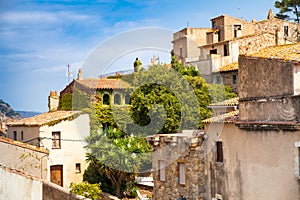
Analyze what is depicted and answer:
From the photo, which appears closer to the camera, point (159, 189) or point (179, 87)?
point (159, 189)

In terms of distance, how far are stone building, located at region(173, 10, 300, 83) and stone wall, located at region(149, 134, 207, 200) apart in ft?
70.8

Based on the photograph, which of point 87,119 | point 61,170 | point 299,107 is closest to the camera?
point 299,107

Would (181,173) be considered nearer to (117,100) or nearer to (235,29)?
(117,100)

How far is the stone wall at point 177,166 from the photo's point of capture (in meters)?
20.7

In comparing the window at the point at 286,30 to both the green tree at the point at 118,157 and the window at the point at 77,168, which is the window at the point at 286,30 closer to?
the green tree at the point at 118,157

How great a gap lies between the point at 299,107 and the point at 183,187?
8453 mm

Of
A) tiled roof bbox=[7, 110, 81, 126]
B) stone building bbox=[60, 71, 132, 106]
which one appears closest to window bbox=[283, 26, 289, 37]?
stone building bbox=[60, 71, 132, 106]

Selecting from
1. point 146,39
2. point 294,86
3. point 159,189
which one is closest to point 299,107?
point 294,86

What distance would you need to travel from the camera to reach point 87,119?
3303 centimetres

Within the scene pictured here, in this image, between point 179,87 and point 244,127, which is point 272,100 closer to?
point 244,127

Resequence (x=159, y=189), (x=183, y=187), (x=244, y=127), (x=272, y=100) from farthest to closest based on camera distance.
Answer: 1. (x=159, y=189)
2. (x=183, y=187)
3. (x=244, y=127)
4. (x=272, y=100)

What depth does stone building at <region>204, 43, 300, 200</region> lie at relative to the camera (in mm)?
15320

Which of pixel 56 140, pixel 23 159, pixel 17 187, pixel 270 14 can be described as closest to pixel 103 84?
pixel 56 140

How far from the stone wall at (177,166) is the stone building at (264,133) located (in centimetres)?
156
